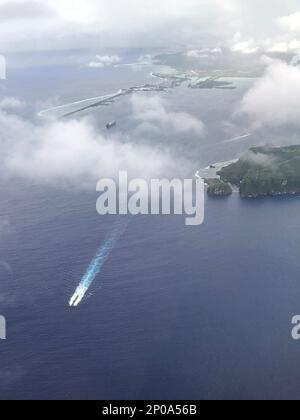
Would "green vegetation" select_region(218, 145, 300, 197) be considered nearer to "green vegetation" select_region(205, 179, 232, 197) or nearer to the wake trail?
"green vegetation" select_region(205, 179, 232, 197)

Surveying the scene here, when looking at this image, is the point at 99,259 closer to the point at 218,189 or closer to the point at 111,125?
the point at 218,189

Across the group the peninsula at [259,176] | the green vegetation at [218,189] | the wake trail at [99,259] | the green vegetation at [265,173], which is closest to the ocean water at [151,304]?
the wake trail at [99,259]

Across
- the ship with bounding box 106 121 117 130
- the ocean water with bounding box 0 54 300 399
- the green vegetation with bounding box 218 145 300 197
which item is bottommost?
the ocean water with bounding box 0 54 300 399

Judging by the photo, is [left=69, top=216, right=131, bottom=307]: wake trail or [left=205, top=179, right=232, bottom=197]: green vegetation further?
[left=205, top=179, right=232, bottom=197]: green vegetation

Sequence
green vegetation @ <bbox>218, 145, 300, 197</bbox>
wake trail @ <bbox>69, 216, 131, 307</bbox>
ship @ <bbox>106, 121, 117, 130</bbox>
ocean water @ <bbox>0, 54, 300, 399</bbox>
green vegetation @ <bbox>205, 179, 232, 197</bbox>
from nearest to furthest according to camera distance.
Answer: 1. ocean water @ <bbox>0, 54, 300, 399</bbox>
2. wake trail @ <bbox>69, 216, 131, 307</bbox>
3. green vegetation @ <bbox>205, 179, 232, 197</bbox>
4. green vegetation @ <bbox>218, 145, 300, 197</bbox>
5. ship @ <bbox>106, 121, 117, 130</bbox>

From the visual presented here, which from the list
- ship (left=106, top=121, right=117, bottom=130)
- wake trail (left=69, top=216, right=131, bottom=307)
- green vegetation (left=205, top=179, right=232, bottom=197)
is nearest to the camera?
wake trail (left=69, top=216, right=131, bottom=307)

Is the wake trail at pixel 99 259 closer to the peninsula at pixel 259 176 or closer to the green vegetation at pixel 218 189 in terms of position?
the green vegetation at pixel 218 189

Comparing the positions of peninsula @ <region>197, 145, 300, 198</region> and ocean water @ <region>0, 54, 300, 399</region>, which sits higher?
peninsula @ <region>197, 145, 300, 198</region>

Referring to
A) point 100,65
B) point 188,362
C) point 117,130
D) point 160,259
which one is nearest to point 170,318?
point 188,362

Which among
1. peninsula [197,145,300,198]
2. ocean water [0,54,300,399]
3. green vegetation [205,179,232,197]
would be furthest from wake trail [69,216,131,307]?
peninsula [197,145,300,198]
